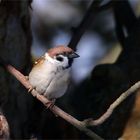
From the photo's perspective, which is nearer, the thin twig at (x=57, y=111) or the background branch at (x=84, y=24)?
the thin twig at (x=57, y=111)

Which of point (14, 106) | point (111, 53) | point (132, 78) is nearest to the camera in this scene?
point (14, 106)

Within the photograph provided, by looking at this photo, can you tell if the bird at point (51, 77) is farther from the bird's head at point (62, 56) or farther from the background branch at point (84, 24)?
the background branch at point (84, 24)

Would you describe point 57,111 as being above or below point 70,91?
above

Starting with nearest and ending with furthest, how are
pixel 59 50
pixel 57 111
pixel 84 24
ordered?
pixel 57 111, pixel 59 50, pixel 84 24

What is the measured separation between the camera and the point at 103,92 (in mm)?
2760

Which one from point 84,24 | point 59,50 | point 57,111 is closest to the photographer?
point 57,111

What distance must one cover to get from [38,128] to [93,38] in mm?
1271

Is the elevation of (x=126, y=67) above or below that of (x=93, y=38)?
above

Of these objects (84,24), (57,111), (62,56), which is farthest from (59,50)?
(84,24)

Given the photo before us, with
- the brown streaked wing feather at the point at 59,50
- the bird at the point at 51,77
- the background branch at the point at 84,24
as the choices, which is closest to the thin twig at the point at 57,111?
the bird at the point at 51,77

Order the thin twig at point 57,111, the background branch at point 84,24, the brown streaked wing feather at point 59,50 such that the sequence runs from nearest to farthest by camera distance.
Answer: the thin twig at point 57,111
the brown streaked wing feather at point 59,50
the background branch at point 84,24

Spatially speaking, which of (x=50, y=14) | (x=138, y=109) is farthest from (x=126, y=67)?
(x=50, y=14)

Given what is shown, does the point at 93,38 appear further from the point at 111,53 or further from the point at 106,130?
the point at 106,130

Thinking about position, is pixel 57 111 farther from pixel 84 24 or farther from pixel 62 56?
pixel 84 24
